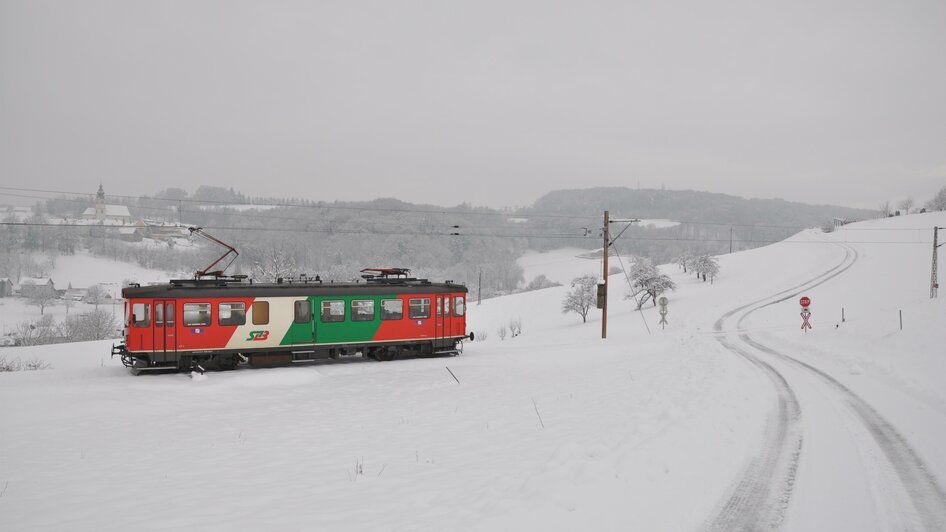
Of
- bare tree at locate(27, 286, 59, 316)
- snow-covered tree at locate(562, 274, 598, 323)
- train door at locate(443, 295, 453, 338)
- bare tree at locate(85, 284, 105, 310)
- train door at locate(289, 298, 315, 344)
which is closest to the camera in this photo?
train door at locate(289, 298, 315, 344)

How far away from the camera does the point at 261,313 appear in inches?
840

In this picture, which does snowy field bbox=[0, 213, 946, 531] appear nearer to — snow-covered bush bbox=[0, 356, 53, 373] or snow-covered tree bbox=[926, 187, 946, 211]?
snow-covered bush bbox=[0, 356, 53, 373]

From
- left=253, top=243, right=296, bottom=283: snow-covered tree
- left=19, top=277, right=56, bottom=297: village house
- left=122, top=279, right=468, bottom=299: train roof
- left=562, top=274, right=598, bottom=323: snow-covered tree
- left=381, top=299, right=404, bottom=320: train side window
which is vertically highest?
left=122, top=279, right=468, bottom=299: train roof

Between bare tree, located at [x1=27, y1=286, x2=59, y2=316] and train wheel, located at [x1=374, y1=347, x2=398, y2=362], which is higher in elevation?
train wheel, located at [x1=374, y1=347, x2=398, y2=362]

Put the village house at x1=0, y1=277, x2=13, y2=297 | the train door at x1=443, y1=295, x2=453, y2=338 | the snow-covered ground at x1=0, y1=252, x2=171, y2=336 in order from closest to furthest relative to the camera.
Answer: the train door at x1=443, y1=295, x2=453, y2=338, the snow-covered ground at x1=0, y1=252, x2=171, y2=336, the village house at x1=0, y1=277, x2=13, y2=297

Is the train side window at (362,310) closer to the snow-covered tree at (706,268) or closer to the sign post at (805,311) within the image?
the sign post at (805,311)

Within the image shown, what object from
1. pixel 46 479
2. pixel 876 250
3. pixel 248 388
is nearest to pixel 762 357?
pixel 248 388

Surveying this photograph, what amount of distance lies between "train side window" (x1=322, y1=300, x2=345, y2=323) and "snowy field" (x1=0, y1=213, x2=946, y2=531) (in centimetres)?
194

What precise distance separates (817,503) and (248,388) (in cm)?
1580

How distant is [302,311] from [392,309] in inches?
147

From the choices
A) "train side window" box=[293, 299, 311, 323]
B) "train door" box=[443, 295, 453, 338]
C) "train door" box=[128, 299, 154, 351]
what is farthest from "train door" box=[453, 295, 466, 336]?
"train door" box=[128, 299, 154, 351]

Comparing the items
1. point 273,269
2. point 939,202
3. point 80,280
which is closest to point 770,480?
point 273,269

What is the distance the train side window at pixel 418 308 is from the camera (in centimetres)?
2392

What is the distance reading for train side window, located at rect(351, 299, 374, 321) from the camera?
2281 centimetres
